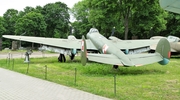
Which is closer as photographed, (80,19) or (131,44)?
(131,44)

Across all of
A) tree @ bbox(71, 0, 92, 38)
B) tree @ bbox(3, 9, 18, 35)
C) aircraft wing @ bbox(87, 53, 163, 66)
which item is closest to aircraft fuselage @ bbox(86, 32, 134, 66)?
aircraft wing @ bbox(87, 53, 163, 66)

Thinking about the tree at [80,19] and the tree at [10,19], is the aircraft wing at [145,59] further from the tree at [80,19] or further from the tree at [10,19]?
the tree at [10,19]

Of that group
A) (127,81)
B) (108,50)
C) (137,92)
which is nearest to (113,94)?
(137,92)

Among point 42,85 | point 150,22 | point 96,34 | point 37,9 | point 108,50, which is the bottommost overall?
point 42,85

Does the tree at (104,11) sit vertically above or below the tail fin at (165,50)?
above

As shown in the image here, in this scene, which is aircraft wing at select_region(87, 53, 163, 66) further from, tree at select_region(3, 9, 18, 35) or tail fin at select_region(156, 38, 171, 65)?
tree at select_region(3, 9, 18, 35)

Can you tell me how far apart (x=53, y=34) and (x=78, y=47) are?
49420 mm

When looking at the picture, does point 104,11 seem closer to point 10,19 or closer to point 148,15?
point 148,15

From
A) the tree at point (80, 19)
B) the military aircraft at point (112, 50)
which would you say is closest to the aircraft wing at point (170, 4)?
the military aircraft at point (112, 50)

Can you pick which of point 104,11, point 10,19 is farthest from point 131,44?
point 10,19

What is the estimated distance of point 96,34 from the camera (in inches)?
877

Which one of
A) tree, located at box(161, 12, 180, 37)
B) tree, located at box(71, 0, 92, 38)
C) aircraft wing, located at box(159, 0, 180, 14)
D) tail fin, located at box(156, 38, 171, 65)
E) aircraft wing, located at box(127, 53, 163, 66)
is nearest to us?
aircraft wing, located at box(159, 0, 180, 14)

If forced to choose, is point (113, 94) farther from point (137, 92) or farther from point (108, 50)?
point (108, 50)

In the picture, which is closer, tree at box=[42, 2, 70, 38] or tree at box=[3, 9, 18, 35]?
tree at box=[42, 2, 70, 38]
